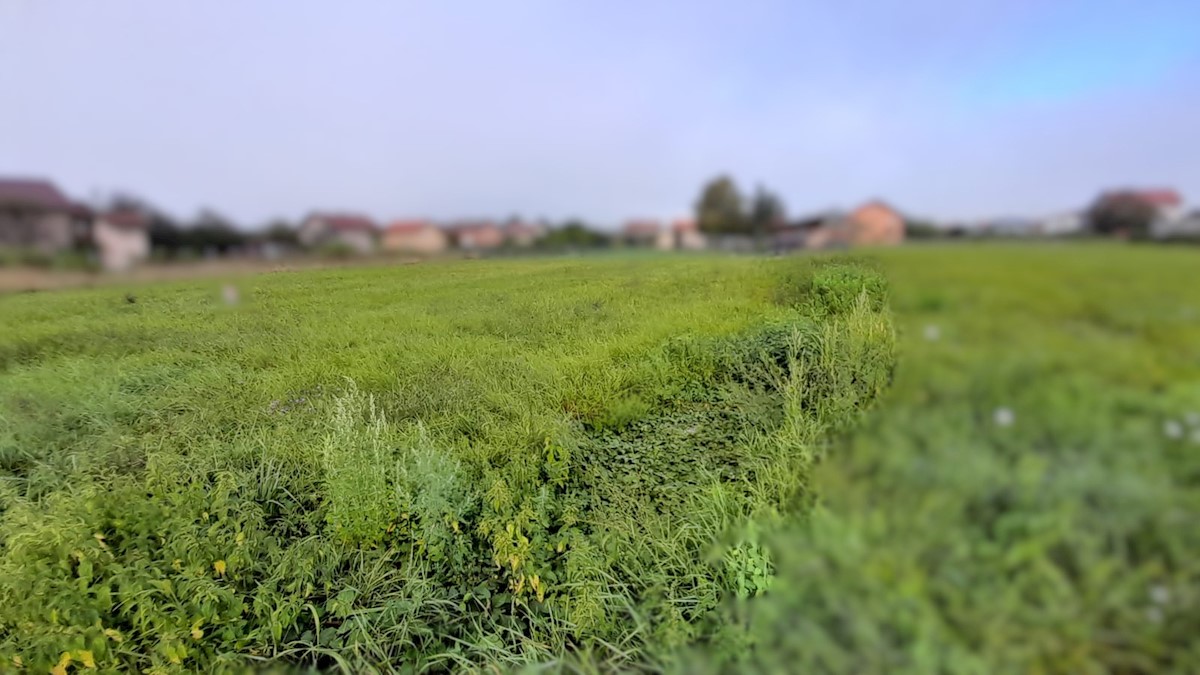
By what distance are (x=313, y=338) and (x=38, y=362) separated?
1.11 metres

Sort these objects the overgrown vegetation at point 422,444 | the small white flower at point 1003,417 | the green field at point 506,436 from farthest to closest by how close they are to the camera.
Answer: the overgrown vegetation at point 422,444 → the green field at point 506,436 → the small white flower at point 1003,417

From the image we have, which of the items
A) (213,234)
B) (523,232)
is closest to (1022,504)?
(523,232)

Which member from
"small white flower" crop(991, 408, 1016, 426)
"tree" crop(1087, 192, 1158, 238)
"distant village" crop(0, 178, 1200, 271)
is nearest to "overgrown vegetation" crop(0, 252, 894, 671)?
"distant village" crop(0, 178, 1200, 271)

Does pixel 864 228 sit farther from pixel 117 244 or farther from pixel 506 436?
pixel 117 244

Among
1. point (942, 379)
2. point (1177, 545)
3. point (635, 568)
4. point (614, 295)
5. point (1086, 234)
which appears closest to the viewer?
point (1177, 545)

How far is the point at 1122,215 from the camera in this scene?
1.93 meters

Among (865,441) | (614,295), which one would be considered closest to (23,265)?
(614,295)

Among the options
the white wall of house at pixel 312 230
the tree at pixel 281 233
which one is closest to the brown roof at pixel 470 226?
the white wall of house at pixel 312 230

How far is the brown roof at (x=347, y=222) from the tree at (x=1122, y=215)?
9.04ft

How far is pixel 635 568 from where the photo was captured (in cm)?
228

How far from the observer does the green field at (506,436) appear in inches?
70.7

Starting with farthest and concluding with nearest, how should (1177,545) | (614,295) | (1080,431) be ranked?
(614,295) → (1080,431) → (1177,545)

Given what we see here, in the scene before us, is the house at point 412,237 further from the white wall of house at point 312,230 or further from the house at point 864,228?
the house at point 864,228

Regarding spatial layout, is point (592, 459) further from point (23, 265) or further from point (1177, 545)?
point (23, 265)
